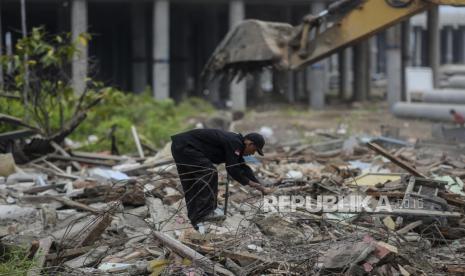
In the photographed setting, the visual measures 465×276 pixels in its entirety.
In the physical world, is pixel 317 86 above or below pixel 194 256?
above

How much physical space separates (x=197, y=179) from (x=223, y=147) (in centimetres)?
45

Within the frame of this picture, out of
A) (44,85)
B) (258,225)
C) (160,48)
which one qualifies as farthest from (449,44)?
(258,225)

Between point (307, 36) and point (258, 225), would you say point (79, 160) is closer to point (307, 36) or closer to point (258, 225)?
point (307, 36)

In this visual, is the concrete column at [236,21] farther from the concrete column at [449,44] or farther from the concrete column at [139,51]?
the concrete column at [449,44]

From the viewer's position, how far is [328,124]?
2089 centimetres

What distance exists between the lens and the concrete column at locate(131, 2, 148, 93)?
30.2 meters

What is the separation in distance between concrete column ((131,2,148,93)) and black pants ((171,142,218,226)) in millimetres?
23647

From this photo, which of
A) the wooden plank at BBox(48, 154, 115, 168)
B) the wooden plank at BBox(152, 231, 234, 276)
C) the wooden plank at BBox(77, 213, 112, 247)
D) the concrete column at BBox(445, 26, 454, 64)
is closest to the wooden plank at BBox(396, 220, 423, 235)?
the wooden plank at BBox(152, 231, 234, 276)

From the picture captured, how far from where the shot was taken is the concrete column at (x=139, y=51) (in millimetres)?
30183

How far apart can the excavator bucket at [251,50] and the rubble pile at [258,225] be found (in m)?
1.59

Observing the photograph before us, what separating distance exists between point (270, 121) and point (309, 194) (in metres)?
12.8

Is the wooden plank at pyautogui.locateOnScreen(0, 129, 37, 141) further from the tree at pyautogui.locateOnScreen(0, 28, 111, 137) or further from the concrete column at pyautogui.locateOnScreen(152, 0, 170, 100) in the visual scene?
the concrete column at pyautogui.locateOnScreen(152, 0, 170, 100)

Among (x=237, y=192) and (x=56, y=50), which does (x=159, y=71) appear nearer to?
(x=56, y=50)

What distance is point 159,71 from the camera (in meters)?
27.0
